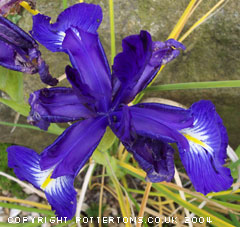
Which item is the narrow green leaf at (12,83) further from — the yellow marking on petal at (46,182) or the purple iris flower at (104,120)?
the yellow marking on petal at (46,182)

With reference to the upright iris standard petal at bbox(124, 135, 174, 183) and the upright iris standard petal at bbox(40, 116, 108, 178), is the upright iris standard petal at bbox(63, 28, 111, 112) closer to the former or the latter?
the upright iris standard petal at bbox(40, 116, 108, 178)

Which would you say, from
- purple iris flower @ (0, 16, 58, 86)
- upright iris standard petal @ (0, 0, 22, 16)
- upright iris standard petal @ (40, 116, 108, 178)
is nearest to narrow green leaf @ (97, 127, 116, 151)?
upright iris standard petal @ (40, 116, 108, 178)

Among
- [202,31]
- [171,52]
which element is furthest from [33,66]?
[202,31]

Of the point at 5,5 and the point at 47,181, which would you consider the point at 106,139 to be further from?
the point at 5,5

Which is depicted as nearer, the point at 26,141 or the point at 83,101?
the point at 83,101

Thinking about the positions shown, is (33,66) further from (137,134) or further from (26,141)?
(26,141)

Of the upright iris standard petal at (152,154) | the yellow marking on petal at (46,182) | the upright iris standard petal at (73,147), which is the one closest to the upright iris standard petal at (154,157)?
the upright iris standard petal at (152,154)

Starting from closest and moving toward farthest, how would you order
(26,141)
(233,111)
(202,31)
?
(202,31), (233,111), (26,141)
